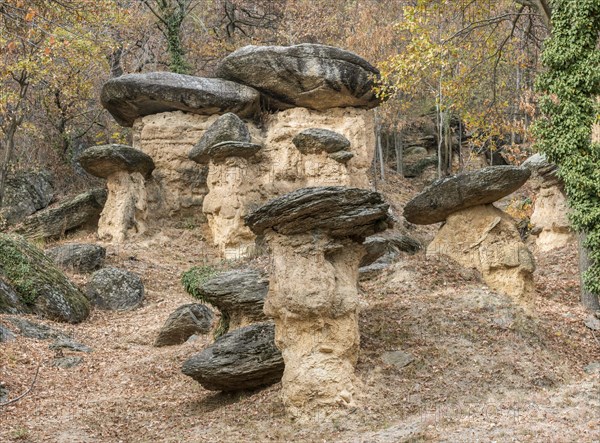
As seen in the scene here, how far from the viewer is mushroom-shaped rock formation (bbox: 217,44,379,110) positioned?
837 inches

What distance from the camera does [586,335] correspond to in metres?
12.3

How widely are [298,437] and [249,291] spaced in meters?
3.60

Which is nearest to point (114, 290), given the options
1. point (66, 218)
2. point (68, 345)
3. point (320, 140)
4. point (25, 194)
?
point (68, 345)

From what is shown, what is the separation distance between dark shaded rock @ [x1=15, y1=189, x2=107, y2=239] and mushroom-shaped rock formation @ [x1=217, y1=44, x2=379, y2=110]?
19.8ft

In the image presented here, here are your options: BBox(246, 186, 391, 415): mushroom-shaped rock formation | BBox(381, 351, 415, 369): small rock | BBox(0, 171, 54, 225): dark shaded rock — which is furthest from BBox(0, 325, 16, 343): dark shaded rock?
BBox(0, 171, 54, 225): dark shaded rock

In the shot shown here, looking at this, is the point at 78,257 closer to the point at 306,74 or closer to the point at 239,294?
the point at 239,294

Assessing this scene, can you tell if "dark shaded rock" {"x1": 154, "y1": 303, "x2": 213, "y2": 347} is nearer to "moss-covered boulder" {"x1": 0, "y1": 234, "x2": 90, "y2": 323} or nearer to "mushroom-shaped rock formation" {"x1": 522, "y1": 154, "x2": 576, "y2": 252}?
"moss-covered boulder" {"x1": 0, "y1": 234, "x2": 90, "y2": 323}

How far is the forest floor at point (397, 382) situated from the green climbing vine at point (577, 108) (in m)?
2.09

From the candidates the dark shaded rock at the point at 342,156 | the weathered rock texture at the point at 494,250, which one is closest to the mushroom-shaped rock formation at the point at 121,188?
the dark shaded rock at the point at 342,156

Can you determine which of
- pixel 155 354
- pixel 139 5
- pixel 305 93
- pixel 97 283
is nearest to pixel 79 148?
pixel 139 5

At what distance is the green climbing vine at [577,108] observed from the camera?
12.2m

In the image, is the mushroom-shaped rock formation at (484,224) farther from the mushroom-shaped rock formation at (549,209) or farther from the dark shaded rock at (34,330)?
the mushroom-shaped rock formation at (549,209)

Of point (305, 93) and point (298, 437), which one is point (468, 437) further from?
point (305, 93)

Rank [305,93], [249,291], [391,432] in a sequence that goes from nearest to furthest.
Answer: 1. [391,432]
2. [249,291]
3. [305,93]
